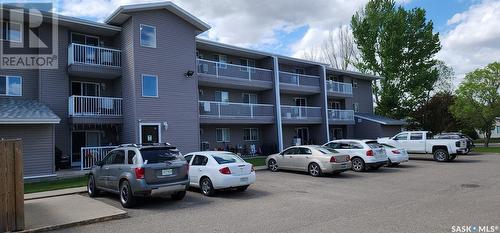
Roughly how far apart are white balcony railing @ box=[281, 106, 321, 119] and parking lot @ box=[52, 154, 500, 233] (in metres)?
14.2

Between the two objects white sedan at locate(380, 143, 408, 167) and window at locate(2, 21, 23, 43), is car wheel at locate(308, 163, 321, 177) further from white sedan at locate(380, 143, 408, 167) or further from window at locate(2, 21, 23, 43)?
window at locate(2, 21, 23, 43)

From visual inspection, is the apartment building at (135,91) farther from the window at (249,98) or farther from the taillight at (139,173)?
the taillight at (139,173)

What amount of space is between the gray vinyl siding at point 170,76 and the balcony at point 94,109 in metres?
1.56

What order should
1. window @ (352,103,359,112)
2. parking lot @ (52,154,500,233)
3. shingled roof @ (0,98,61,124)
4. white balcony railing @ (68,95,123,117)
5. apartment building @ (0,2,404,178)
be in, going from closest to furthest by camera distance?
parking lot @ (52,154,500,233)
shingled roof @ (0,98,61,124)
apartment building @ (0,2,404,178)
white balcony railing @ (68,95,123,117)
window @ (352,103,359,112)

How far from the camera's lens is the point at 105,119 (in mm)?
20312

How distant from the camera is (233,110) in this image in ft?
84.6

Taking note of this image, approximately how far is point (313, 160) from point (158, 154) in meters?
8.28

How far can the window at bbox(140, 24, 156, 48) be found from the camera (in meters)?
21.1

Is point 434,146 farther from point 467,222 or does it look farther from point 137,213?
point 137,213

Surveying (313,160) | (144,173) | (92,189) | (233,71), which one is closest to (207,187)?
(144,173)

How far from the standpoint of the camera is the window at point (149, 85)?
68.4ft

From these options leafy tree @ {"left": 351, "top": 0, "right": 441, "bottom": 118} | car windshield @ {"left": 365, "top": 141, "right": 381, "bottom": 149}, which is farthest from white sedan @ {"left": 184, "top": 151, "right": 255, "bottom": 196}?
leafy tree @ {"left": 351, "top": 0, "right": 441, "bottom": 118}

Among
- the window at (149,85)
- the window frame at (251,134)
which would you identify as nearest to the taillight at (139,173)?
the window at (149,85)

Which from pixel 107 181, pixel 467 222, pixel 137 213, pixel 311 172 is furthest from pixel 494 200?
pixel 107 181
